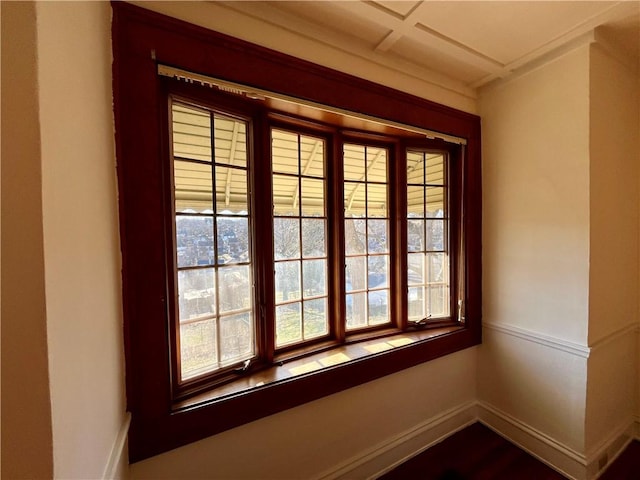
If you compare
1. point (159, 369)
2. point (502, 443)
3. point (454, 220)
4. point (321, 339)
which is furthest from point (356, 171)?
point (502, 443)

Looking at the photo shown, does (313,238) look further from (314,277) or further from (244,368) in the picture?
(244,368)

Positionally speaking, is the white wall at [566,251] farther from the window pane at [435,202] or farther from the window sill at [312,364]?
the window sill at [312,364]

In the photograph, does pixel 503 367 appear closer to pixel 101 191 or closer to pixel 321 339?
pixel 321 339

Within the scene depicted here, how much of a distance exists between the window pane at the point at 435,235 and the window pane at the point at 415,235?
0.22 feet

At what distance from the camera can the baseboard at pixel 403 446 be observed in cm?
159

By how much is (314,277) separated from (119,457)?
1187mm

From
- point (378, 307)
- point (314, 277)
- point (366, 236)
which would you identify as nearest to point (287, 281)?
point (314, 277)

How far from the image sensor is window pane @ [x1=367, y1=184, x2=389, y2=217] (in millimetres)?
1986

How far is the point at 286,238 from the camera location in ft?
5.42

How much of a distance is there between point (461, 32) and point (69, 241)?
2.00 metres

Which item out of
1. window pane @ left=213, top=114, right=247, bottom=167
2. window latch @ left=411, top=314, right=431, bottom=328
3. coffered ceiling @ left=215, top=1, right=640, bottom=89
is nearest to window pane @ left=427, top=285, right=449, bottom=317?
window latch @ left=411, top=314, right=431, bottom=328

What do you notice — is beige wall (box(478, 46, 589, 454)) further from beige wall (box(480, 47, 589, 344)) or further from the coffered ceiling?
the coffered ceiling

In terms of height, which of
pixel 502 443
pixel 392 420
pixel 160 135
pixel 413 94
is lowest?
pixel 502 443

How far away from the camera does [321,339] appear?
1.81 meters
